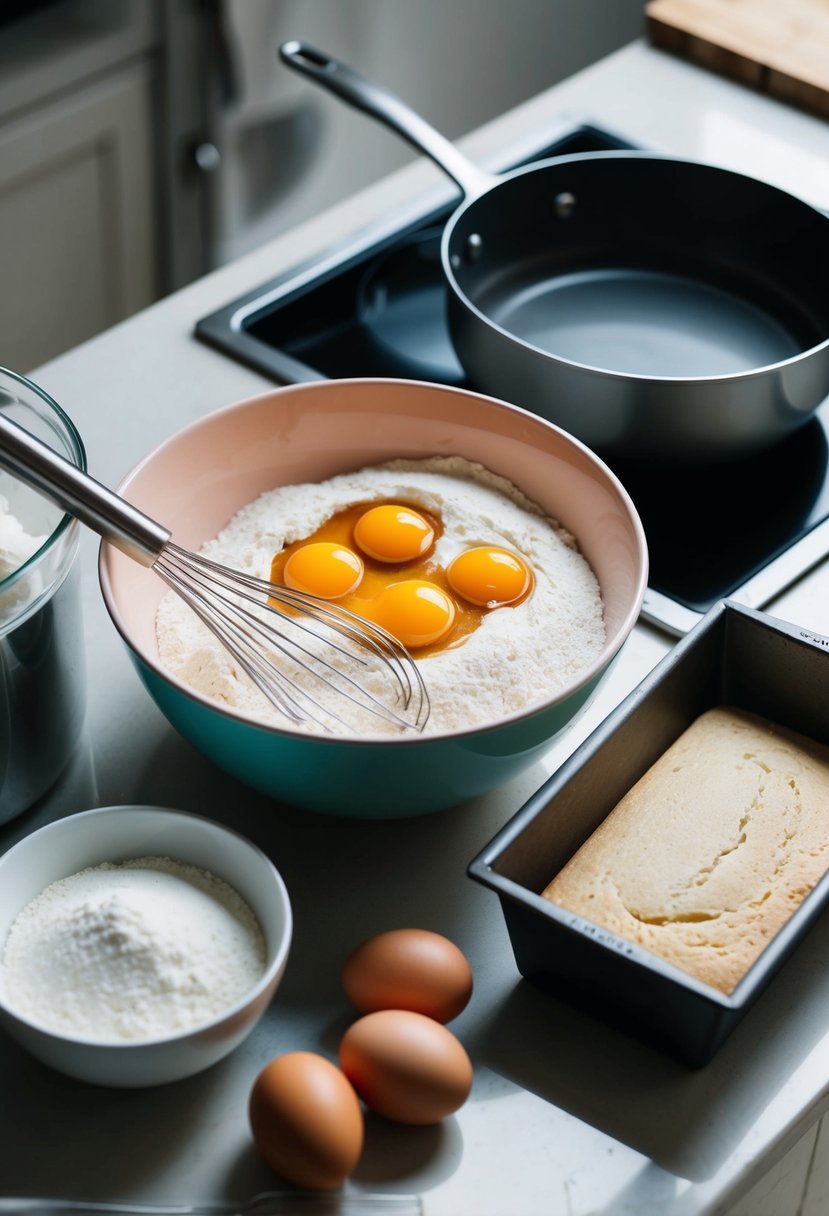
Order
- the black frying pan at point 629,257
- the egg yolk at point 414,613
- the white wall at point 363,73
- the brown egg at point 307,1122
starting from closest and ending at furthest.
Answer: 1. the brown egg at point 307,1122
2. the egg yolk at point 414,613
3. the black frying pan at point 629,257
4. the white wall at point 363,73

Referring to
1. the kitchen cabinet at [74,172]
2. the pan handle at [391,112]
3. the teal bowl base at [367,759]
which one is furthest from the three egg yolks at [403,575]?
the kitchen cabinet at [74,172]

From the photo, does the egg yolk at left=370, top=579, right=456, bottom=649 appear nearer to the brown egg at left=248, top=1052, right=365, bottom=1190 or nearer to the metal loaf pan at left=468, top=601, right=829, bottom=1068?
the metal loaf pan at left=468, top=601, right=829, bottom=1068

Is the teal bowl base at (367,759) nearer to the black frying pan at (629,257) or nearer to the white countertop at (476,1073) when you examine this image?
the white countertop at (476,1073)

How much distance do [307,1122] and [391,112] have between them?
3.16 ft

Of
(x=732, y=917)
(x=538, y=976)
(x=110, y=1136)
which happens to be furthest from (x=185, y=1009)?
(x=732, y=917)

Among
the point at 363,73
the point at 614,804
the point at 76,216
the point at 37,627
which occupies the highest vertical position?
the point at 37,627

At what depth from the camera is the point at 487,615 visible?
931 millimetres

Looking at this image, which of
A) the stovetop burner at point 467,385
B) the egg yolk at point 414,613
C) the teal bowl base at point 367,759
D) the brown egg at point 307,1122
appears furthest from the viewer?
the stovetop burner at point 467,385

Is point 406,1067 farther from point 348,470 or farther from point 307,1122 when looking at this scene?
point 348,470

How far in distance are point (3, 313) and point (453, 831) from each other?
153cm

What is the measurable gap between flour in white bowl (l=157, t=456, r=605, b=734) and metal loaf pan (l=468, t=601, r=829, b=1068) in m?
0.06

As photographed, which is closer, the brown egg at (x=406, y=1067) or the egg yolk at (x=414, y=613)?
the brown egg at (x=406, y=1067)

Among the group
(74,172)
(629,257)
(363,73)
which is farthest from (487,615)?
(363,73)

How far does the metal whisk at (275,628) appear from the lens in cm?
78
